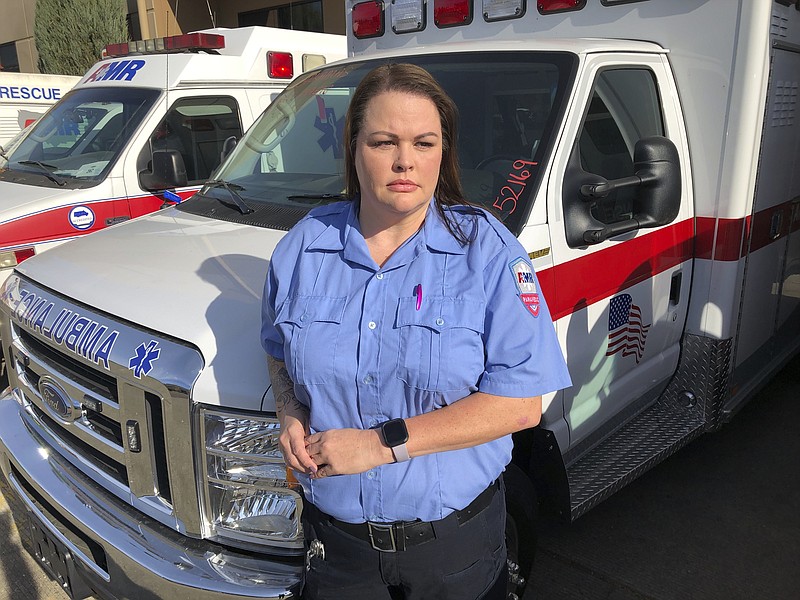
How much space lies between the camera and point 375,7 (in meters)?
4.07

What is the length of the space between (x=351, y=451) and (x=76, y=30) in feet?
60.8

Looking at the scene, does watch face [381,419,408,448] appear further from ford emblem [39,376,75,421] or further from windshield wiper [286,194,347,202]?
windshield wiper [286,194,347,202]

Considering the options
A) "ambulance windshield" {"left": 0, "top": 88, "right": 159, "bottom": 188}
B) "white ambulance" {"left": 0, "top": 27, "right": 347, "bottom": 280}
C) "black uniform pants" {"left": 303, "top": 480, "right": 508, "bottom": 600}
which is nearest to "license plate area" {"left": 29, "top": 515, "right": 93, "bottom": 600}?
"black uniform pants" {"left": 303, "top": 480, "right": 508, "bottom": 600}

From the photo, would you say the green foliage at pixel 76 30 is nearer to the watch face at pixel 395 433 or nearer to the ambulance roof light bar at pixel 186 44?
the ambulance roof light bar at pixel 186 44

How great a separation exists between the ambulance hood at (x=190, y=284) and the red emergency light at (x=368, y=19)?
1.71 meters

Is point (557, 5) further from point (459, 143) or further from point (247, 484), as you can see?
point (247, 484)

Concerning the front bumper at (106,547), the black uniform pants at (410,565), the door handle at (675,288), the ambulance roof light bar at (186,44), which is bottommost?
the front bumper at (106,547)

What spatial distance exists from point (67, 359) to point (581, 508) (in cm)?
191

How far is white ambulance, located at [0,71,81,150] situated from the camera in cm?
817

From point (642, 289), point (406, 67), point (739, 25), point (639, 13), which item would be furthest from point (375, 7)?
point (406, 67)

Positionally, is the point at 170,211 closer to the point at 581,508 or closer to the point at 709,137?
the point at 581,508

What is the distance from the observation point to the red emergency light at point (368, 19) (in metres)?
4.07

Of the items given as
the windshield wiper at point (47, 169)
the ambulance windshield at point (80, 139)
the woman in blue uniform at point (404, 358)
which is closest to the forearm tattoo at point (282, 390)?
the woman in blue uniform at point (404, 358)

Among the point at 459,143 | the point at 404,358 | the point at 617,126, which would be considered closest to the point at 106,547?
the point at 404,358
